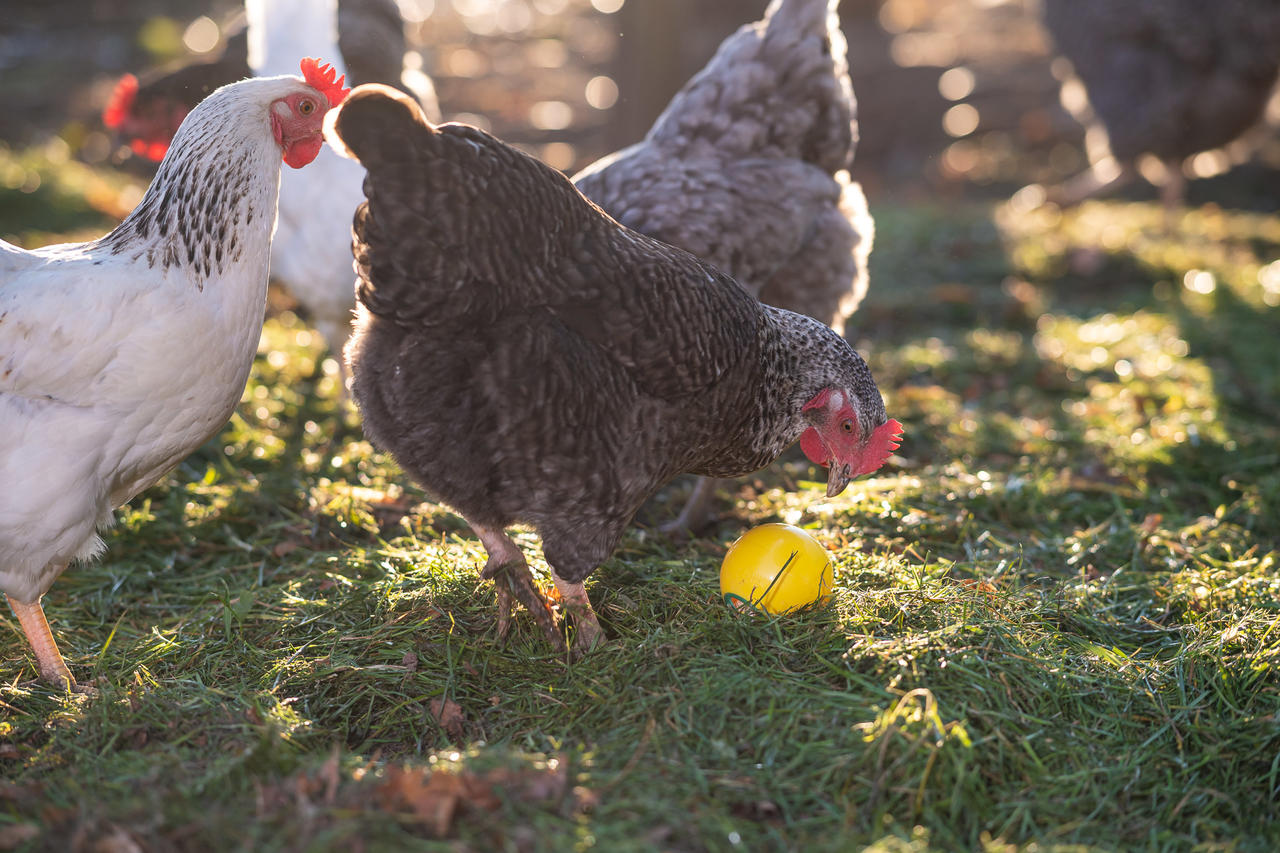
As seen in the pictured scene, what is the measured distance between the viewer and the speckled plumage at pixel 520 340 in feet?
6.81

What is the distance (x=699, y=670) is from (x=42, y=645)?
5.14 feet

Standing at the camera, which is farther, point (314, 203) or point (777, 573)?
point (314, 203)

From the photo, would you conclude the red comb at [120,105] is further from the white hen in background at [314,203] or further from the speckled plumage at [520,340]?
the speckled plumage at [520,340]

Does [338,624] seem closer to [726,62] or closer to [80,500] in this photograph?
[80,500]

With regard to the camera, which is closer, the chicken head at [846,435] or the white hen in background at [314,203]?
the chicken head at [846,435]

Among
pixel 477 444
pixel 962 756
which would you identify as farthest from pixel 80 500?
pixel 962 756

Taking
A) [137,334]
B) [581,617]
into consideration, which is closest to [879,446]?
[581,617]

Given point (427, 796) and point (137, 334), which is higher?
point (137, 334)

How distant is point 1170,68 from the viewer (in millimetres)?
6719

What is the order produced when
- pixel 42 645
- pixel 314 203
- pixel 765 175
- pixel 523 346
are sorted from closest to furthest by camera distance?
pixel 523 346 → pixel 42 645 → pixel 765 175 → pixel 314 203

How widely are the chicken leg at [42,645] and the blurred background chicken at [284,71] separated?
1.71 meters

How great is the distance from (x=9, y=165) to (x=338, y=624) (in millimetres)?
5458

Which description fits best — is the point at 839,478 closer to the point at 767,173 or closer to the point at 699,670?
the point at 699,670

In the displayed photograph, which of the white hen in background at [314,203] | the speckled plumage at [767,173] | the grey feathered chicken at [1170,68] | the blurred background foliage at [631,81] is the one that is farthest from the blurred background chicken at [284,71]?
the grey feathered chicken at [1170,68]
